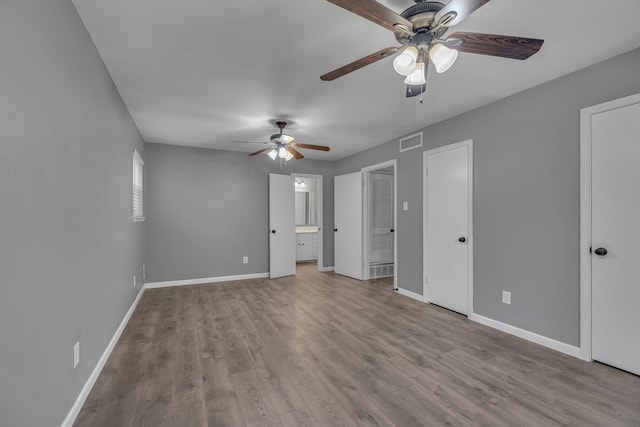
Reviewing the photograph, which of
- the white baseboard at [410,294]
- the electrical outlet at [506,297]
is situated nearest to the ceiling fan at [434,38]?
the electrical outlet at [506,297]

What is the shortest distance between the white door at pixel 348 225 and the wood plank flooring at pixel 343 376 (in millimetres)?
2036

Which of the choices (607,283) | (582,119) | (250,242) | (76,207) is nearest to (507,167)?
(582,119)

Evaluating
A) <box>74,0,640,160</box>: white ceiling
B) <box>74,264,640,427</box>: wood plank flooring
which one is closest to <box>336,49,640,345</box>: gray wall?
<box>74,0,640,160</box>: white ceiling

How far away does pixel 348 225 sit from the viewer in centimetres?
569

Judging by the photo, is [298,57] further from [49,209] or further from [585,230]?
[585,230]

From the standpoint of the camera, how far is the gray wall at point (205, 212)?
484cm

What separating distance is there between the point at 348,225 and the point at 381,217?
68cm

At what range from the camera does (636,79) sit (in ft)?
7.05

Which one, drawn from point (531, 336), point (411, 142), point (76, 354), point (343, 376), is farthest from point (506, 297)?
point (76, 354)

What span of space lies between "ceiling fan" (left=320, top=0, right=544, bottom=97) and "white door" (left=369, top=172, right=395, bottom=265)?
3.76 meters

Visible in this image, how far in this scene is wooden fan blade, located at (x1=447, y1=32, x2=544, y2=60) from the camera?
147 cm

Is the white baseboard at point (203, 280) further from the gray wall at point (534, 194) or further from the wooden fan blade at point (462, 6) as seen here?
the wooden fan blade at point (462, 6)

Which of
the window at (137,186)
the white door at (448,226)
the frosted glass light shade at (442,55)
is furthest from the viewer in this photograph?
the window at (137,186)

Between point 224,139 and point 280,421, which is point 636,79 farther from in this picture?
point 224,139
